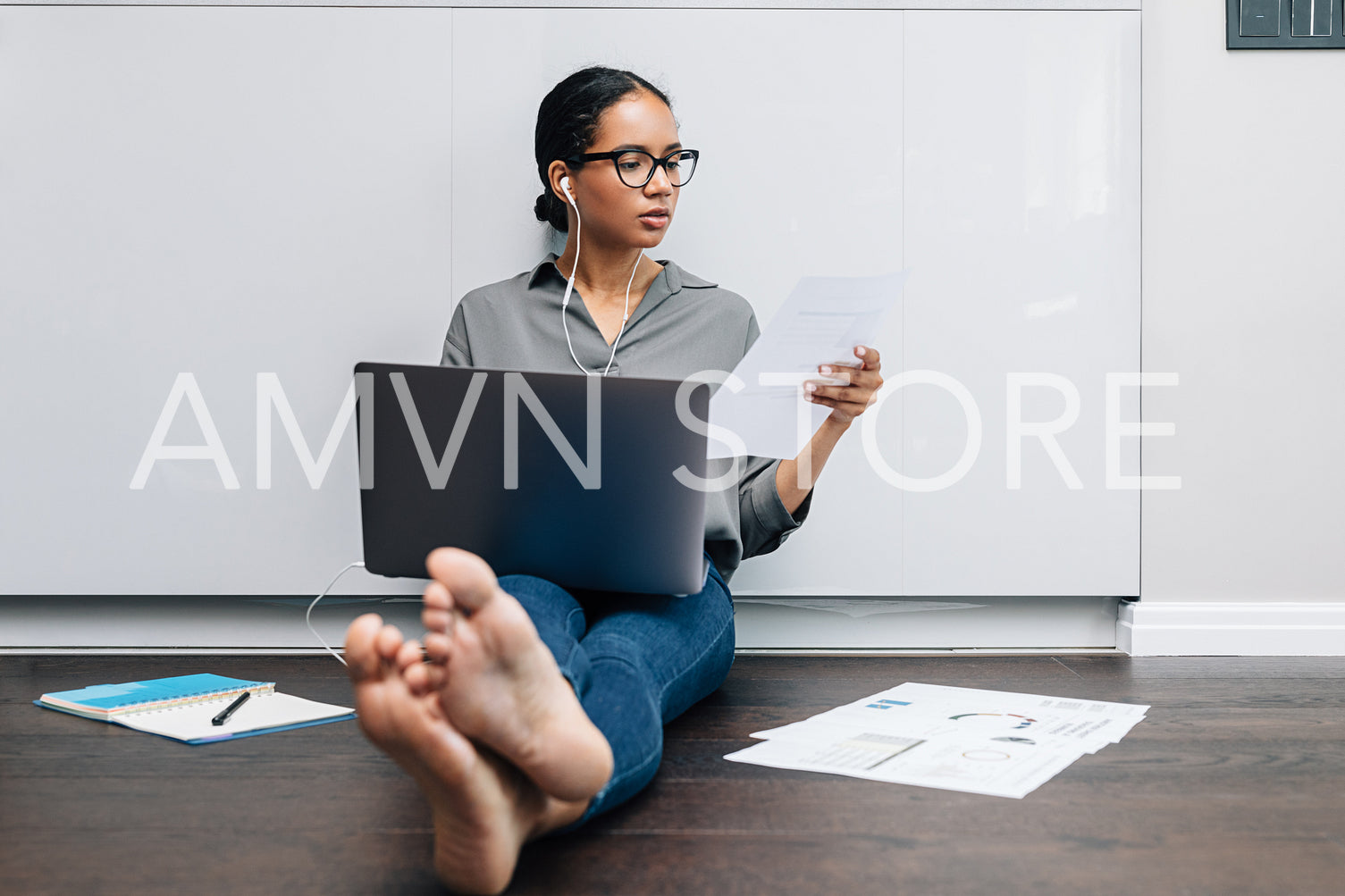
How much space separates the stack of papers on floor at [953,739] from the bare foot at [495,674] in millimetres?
532

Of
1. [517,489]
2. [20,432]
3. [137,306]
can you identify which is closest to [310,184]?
[137,306]

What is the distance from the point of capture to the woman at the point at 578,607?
80cm

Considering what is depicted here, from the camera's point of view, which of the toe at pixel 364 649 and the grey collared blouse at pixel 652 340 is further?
the grey collared blouse at pixel 652 340

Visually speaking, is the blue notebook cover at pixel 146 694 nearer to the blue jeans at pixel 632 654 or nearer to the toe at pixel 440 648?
the blue jeans at pixel 632 654

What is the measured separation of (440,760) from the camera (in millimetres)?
776

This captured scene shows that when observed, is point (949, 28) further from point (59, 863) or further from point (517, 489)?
point (59, 863)

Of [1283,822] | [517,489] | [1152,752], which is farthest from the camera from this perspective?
[1152,752]

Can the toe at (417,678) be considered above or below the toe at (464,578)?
below

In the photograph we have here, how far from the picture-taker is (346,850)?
1015 millimetres

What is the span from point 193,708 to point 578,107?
3.82 feet

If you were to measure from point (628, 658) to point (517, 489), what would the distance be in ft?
0.81

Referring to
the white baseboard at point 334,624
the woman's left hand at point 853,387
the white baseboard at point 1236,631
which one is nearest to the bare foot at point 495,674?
the woman's left hand at point 853,387

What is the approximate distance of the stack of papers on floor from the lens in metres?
1.22

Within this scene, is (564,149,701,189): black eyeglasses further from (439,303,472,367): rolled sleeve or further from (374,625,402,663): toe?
(374,625,402,663): toe
